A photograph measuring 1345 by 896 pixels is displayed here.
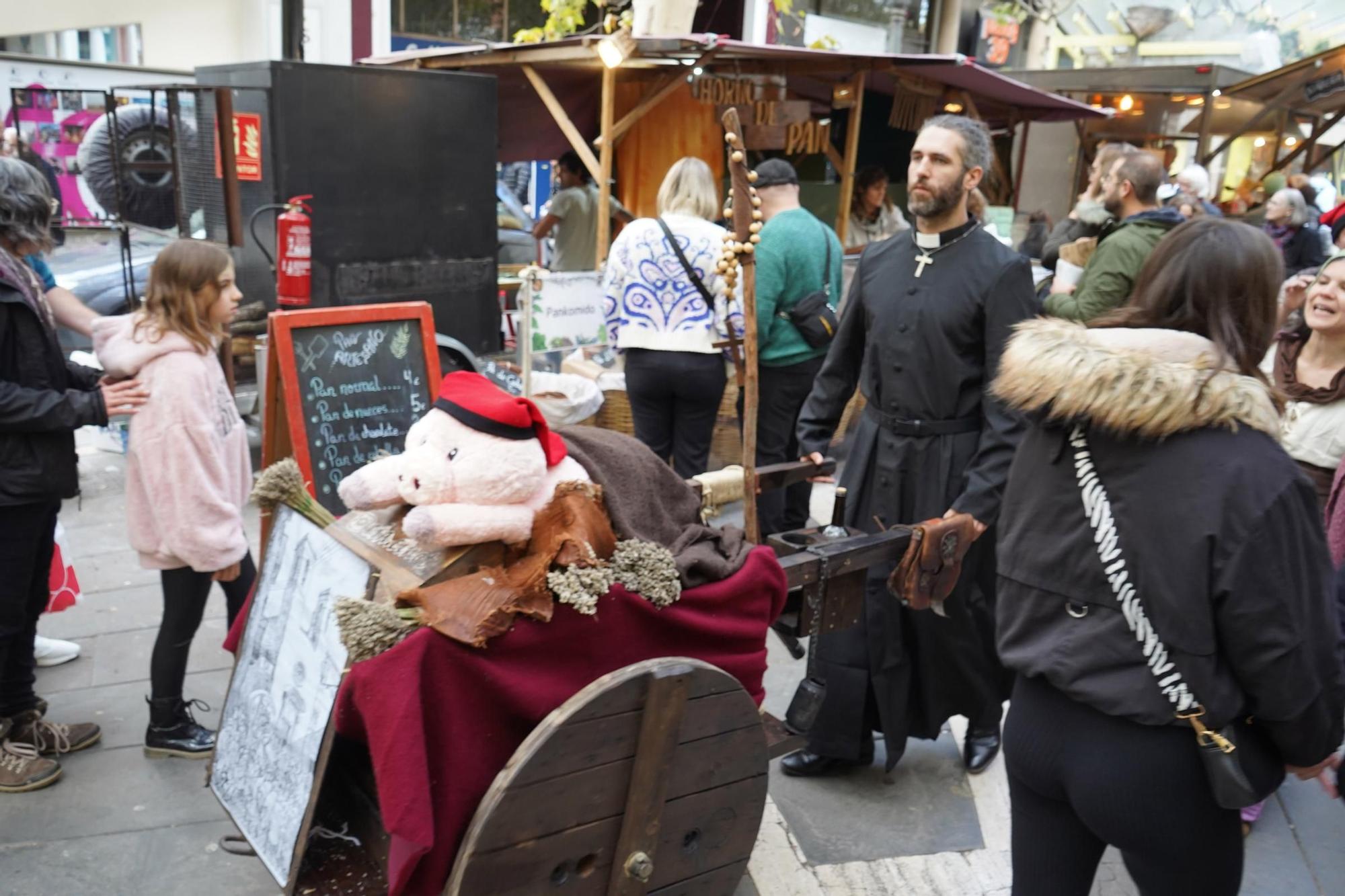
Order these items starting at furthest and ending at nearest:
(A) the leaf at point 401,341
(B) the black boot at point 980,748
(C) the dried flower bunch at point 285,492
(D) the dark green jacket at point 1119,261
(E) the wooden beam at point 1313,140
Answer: (E) the wooden beam at point 1313,140 < (D) the dark green jacket at point 1119,261 < (A) the leaf at point 401,341 < (B) the black boot at point 980,748 < (C) the dried flower bunch at point 285,492

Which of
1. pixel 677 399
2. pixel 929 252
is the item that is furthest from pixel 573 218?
pixel 929 252

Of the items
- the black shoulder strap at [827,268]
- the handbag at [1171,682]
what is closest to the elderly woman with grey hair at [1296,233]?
the black shoulder strap at [827,268]

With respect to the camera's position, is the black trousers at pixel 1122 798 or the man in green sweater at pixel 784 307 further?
the man in green sweater at pixel 784 307

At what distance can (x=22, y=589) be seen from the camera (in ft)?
10.4

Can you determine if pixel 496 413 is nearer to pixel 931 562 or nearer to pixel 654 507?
pixel 654 507

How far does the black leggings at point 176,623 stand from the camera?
327cm

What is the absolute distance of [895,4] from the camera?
1616cm

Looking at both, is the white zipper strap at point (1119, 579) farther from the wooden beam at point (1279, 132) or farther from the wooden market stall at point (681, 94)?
the wooden beam at point (1279, 132)

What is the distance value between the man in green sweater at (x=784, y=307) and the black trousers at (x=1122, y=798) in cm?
289

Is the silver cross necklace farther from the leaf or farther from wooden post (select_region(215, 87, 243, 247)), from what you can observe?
wooden post (select_region(215, 87, 243, 247))

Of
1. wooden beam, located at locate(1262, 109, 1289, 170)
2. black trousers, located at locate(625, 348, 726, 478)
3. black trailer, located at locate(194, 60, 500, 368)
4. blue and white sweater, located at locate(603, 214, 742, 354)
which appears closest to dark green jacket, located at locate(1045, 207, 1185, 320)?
blue and white sweater, located at locate(603, 214, 742, 354)

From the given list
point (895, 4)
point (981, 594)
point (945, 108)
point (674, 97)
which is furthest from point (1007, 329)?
point (895, 4)

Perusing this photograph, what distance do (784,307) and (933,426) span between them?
172cm

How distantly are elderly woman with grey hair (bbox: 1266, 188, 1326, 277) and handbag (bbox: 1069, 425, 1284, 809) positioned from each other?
798 centimetres
